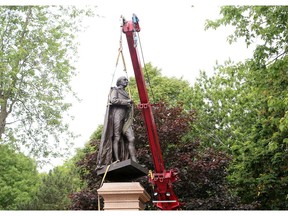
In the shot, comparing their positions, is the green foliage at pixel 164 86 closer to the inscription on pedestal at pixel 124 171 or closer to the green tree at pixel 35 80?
the green tree at pixel 35 80

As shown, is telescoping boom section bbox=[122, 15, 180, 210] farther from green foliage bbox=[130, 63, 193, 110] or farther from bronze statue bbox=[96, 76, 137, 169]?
green foliage bbox=[130, 63, 193, 110]

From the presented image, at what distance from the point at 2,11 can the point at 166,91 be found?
1063 cm

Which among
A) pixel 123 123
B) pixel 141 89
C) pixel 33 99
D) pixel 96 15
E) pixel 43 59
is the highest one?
pixel 96 15

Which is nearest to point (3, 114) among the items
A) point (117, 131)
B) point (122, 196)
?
point (117, 131)

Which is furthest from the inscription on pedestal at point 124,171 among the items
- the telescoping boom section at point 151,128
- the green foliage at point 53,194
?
the green foliage at point 53,194

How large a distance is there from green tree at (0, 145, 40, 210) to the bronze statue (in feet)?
59.0

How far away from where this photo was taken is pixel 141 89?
9719 mm

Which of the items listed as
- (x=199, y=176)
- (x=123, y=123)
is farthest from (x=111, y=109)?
(x=199, y=176)

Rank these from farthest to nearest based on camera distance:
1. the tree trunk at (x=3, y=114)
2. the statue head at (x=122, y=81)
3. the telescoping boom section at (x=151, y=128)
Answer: the tree trunk at (x=3, y=114) → the telescoping boom section at (x=151, y=128) → the statue head at (x=122, y=81)

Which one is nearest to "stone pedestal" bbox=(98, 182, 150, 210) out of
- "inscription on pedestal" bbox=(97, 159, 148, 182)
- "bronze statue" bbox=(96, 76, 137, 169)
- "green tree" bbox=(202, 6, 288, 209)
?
"inscription on pedestal" bbox=(97, 159, 148, 182)

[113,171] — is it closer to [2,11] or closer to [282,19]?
[282,19]

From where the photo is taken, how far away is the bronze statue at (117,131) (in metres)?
8.58

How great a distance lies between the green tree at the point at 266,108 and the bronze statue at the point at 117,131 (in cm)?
355

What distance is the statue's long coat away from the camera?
337 inches
